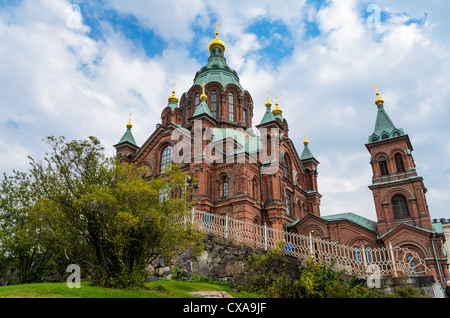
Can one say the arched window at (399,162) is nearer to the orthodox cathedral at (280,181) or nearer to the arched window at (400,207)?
the orthodox cathedral at (280,181)

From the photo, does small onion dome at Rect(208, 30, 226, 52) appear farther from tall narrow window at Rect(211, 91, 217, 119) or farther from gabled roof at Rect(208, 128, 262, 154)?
gabled roof at Rect(208, 128, 262, 154)

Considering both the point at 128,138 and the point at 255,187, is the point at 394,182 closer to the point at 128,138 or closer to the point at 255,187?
the point at 255,187

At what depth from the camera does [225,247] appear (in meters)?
13.3

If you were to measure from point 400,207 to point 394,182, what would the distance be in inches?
84.1

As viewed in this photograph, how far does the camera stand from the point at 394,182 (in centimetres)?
2998

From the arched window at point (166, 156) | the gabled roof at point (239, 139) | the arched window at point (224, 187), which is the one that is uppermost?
A: the gabled roof at point (239, 139)

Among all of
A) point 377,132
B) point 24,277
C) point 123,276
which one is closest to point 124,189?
point 123,276

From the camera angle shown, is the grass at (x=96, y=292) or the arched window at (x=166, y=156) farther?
the arched window at (x=166, y=156)

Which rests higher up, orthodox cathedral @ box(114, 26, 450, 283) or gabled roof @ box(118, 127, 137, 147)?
gabled roof @ box(118, 127, 137, 147)

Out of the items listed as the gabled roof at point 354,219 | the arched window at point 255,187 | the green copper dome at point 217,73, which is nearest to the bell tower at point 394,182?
the gabled roof at point 354,219

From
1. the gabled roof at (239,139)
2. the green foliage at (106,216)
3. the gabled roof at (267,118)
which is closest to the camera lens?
the green foliage at (106,216)

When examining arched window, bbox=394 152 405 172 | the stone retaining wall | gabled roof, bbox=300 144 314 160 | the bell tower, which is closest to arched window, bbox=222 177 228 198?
the bell tower

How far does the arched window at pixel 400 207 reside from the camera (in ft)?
95.3

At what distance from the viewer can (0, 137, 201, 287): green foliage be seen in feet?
32.6
